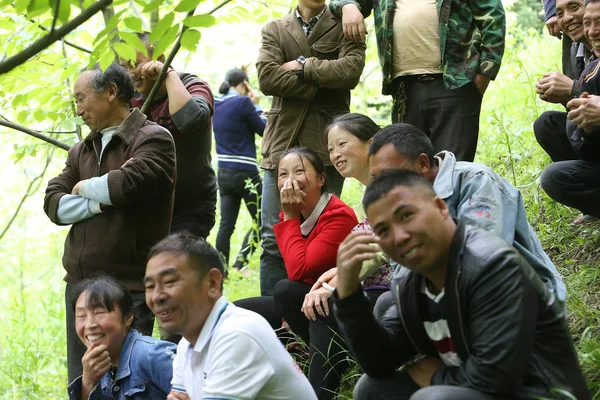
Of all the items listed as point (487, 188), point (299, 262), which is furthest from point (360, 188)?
point (487, 188)

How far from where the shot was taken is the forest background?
9.56ft

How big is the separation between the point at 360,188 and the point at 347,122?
4.56 m

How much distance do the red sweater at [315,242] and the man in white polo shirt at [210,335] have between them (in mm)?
859

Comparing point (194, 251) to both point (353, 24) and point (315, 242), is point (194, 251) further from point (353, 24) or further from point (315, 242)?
point (353, 24)

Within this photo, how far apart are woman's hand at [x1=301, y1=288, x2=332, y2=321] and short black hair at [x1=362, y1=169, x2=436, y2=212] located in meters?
1.28

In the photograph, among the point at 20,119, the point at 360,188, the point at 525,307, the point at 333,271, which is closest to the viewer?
the point at 525,307

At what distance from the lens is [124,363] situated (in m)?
3.90

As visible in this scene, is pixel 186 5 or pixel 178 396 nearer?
pixel 186 5

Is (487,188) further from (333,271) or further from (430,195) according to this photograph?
(333,271)

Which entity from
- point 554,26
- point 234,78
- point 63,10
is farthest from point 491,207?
point 234,78

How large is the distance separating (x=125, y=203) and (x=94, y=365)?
994 millimetres

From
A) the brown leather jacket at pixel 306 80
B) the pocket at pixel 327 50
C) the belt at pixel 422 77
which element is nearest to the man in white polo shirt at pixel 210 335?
the brown leather jacket at pixel 306 80

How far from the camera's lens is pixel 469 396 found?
2.52 meters

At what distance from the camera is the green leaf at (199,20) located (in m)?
2.90
